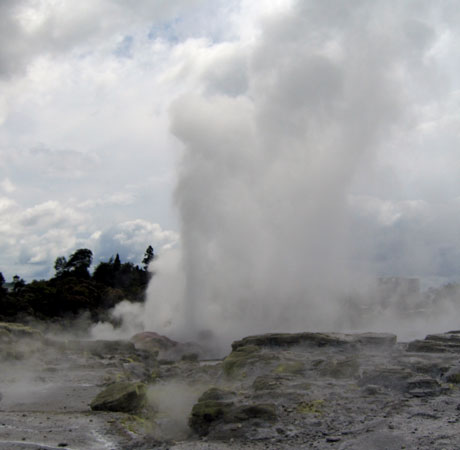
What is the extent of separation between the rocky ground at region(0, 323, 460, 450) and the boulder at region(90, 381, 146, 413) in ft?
0.07

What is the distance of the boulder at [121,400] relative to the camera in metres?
10.3

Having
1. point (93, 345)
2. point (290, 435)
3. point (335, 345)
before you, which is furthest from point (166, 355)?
point (290, 435)

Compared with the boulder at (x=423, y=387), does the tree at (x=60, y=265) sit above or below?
above

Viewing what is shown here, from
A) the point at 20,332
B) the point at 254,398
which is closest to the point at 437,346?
the point at 254,398

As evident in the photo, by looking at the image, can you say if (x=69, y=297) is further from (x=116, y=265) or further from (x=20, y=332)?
(x=116, y=265)

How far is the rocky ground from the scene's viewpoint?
8.05 meters

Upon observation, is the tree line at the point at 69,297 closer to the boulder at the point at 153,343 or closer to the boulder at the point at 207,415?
the boulder at the point at 153,343

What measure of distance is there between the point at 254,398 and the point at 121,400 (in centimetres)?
294

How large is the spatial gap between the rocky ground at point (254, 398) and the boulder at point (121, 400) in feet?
0.07

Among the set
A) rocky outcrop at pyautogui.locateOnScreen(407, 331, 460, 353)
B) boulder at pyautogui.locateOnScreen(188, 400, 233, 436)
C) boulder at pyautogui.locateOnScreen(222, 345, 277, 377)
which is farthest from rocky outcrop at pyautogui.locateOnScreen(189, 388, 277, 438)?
rocky outcrop at pyautogui.locateOnScreen(407, 331, 460, 353)

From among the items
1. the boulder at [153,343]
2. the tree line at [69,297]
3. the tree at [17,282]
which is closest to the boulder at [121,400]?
the boulder at [153,343]

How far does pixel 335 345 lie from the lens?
16094 millimetres

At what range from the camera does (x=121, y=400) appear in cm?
1038

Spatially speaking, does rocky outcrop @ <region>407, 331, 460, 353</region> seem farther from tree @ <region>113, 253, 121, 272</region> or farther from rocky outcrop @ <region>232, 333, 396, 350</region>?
tree @ <region>113, 253, 121, 272</region>
